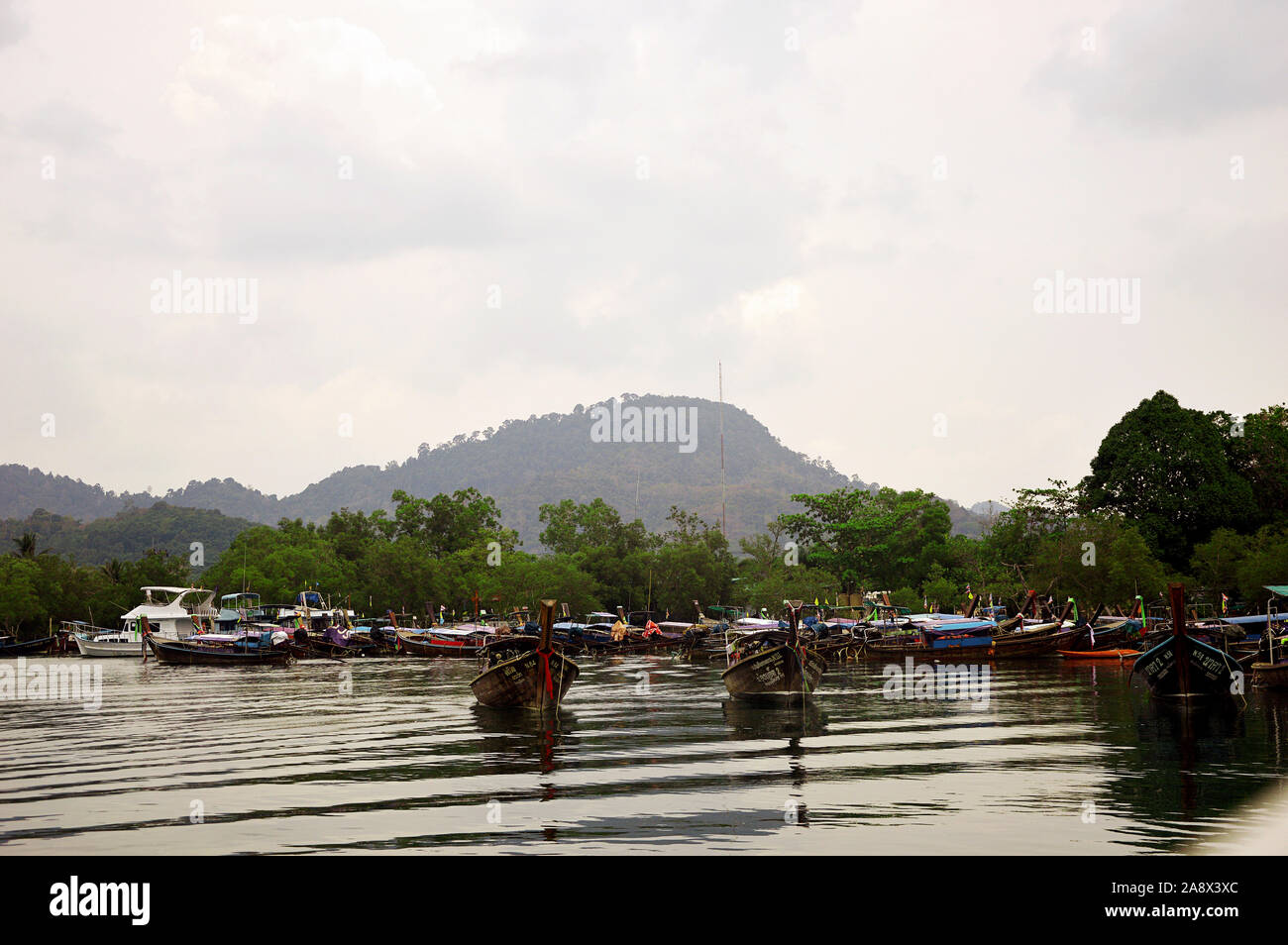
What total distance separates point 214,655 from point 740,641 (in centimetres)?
4485

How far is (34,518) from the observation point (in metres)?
191

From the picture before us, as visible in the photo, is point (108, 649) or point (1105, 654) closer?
point (1105, 654)

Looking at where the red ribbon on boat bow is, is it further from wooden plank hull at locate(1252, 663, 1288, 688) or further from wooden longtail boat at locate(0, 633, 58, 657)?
wooden longtail boat at locate(0, 633, 58, 657)

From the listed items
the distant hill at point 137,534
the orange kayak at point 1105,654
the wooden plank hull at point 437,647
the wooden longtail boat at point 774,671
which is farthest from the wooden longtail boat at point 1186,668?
the distant hill at point 137,534

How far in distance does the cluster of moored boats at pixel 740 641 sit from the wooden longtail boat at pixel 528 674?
0.15 ft

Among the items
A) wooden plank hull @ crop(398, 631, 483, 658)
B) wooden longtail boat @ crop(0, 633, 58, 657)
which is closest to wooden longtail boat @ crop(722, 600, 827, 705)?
wooden plank hull @ crop(398, 631, 483, 658)

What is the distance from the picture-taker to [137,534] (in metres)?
171

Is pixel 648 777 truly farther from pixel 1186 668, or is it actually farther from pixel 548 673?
pixel 1186 668

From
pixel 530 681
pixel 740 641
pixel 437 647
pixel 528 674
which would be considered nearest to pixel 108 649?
pixel 437 647

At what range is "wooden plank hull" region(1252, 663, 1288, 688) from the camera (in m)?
28.7

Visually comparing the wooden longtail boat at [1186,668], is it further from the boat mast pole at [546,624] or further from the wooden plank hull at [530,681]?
the boat mast pole at [546,624]
